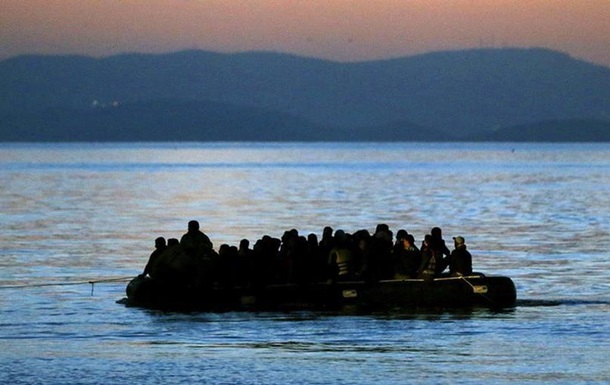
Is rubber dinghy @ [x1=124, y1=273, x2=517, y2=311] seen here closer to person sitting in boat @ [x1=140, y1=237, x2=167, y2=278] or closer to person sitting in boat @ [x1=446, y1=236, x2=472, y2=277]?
person sitting in boat @ [x1=446, y1=236, x2=472, y2=277]

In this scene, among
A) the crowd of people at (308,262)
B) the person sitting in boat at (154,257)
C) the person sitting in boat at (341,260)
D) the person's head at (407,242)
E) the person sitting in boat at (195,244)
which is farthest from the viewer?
the person sitting in boat at (195,244)

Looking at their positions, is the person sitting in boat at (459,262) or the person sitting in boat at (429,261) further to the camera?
the person sitting in boat at (459,262)

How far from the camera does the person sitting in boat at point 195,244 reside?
28.7 meters

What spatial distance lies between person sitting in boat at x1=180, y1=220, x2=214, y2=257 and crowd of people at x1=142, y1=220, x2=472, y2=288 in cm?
2

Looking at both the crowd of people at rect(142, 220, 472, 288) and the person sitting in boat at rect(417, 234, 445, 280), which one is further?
the crowd of people at rect(142, 220, 472, 288)

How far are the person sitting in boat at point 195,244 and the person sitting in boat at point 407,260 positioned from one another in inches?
146

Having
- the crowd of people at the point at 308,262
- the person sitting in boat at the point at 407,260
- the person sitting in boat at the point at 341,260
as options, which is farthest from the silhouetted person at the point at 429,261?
the person sitting in boat at the point at 341,260

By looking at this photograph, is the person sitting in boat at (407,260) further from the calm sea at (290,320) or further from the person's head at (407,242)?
the calm sea at (290,320)

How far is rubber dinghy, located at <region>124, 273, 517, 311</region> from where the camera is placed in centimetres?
2830

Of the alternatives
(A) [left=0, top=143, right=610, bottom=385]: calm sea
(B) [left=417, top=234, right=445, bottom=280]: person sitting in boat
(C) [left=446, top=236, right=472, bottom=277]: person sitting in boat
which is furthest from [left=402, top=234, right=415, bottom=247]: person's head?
(A) [left=0, top=143, right=610, bottom=385]: calm sea

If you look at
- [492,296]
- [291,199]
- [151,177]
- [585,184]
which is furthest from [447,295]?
[151,177]

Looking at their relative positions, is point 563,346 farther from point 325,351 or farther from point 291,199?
point 291,199

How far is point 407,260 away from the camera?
2830 centimetres

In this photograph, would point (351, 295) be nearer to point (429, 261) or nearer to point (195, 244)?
point (429, 261)
